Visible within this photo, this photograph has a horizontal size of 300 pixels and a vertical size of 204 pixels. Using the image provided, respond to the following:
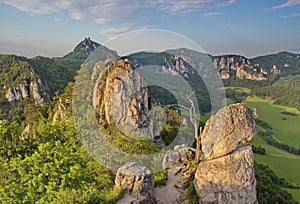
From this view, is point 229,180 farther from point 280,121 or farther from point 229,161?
point 280,121

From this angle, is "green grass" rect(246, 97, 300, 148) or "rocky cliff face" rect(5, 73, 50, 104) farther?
"green grass" rect(246, 97, 300, 148)

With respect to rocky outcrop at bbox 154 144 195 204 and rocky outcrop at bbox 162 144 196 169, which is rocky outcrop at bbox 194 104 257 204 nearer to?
rocky outcrop at bbox 154 144 195 204

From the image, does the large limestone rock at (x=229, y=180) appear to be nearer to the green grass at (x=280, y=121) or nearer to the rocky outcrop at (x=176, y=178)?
the rocky outcrop at (x=176, y=178)

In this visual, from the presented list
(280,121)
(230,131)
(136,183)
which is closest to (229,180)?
(230,131)

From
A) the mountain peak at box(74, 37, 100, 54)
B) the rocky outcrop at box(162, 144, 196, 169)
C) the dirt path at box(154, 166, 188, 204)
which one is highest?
the mountain peak at box(74, 37, 100, 54)

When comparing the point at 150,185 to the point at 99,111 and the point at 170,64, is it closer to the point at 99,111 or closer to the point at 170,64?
the point at 99,111

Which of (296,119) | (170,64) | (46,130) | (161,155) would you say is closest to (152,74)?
(170,64)

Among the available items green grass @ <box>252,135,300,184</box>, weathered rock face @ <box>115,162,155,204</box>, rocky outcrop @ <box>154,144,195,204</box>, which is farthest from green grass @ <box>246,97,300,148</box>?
weathered rock face @ <box>115,162,155,204</box>
